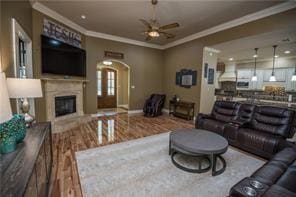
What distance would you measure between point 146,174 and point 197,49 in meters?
4.82

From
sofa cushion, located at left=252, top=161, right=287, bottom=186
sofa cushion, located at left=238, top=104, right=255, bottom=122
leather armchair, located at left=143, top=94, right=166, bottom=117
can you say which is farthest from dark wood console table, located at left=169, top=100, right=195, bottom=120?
sofa cushion, located at left=252, top=161, right=287, bottom=186

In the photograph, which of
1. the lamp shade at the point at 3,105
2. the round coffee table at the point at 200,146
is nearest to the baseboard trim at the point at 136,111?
the round coffee table at the point at 200,146

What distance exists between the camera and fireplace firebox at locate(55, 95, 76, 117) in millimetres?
4285

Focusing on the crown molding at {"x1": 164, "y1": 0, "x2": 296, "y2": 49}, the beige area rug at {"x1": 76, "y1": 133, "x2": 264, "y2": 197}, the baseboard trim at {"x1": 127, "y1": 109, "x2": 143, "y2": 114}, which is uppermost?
the crown molding at {"x1": 164, "y1": 0, "x2": 296, "y2": 49}

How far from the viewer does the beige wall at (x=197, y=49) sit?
3486mm

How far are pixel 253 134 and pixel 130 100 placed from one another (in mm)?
4874

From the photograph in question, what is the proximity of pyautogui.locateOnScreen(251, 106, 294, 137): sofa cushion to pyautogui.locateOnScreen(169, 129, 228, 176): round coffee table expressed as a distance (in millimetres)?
1252

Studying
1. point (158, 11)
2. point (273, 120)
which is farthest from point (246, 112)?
point (158, 11)

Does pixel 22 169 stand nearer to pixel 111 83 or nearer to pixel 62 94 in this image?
pixel 62 94

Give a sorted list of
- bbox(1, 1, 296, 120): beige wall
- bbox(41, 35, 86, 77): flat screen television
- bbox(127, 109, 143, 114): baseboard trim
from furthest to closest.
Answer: bbox(127, 109, 143, 114): baseboard trim < bbox(41, 35, 86, 77): flat screen television < bbox(1, 1, 296, 120): beige wall

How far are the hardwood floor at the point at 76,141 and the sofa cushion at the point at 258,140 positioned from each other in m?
1.96

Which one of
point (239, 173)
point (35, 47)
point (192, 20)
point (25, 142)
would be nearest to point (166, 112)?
point (192, 20)

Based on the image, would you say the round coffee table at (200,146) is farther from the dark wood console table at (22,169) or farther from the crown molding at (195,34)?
the crown molding at (195,34)

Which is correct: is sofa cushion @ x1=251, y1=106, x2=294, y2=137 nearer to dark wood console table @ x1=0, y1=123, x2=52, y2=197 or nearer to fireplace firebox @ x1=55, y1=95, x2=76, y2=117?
dark wood console table @ x1=0, y1=123, x2=52, y2=197
